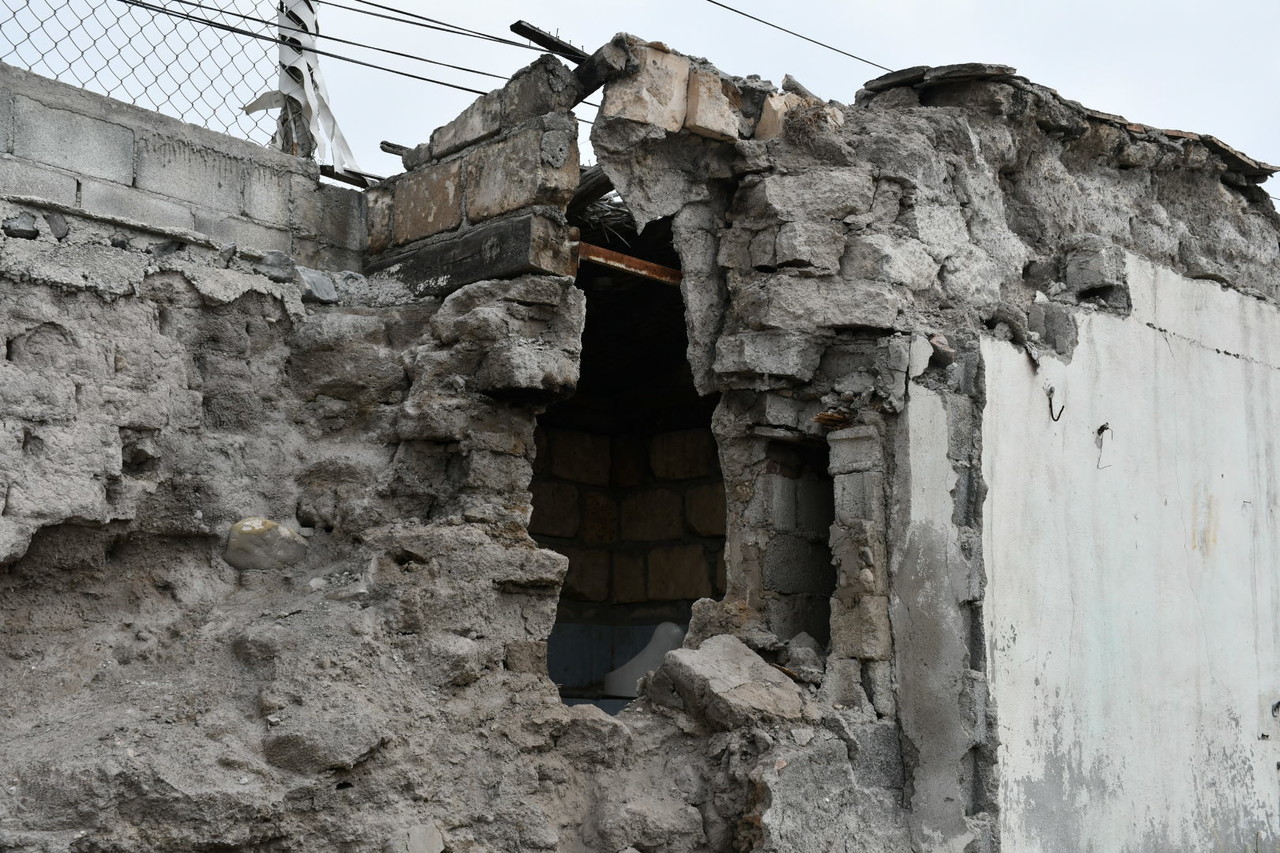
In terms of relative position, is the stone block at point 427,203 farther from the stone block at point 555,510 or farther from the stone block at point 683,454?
the stone block at point 683,454

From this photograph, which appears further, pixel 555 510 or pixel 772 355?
pixel 555 510

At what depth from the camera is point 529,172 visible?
13.7ft

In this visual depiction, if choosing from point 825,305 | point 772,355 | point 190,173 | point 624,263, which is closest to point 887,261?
point 825,305

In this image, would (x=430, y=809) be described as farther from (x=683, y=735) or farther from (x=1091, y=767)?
(x=1091, y=767)

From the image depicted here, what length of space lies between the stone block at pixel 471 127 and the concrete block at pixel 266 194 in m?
0.51

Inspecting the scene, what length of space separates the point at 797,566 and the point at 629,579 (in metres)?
3.44

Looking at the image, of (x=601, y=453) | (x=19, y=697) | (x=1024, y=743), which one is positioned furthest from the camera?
(x=601, y=453)

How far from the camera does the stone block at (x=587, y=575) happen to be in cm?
769

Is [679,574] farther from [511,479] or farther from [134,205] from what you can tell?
[134,205]

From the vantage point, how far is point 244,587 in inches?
152

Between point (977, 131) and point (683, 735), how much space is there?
2.36 m

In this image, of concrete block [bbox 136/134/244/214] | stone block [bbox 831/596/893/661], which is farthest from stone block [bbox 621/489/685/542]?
concrete block [bbox 136/134/244/214]

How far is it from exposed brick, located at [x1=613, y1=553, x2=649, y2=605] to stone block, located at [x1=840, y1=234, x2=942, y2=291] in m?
3.61

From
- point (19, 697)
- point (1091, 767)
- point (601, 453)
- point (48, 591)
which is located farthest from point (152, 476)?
point (601, 453)
